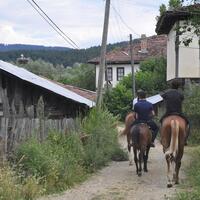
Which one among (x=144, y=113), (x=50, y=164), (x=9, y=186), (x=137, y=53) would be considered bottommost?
(x=9, y=186)

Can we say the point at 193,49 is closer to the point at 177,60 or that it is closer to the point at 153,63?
the point at 177,60

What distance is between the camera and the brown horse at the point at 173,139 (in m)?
14.6

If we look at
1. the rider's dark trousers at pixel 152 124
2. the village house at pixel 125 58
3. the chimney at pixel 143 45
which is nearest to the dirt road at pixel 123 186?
the rider's dark trousers at pixel 152 124

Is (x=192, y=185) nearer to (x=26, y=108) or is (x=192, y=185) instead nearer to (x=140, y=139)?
(x=140, y=139)

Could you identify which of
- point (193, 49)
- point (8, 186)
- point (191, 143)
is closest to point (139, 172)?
point (8, 186)

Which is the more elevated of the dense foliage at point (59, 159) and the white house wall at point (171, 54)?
the white house wall at point (171, 54)

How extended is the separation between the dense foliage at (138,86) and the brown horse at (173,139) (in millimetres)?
34631

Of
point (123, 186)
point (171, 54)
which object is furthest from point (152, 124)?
point (171, 54)

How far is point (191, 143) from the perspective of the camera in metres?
26.0

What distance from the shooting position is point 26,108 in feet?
56.2

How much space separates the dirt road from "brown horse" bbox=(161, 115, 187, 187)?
1.50 feet

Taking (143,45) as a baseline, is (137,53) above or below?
below

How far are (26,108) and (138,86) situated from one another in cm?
3670

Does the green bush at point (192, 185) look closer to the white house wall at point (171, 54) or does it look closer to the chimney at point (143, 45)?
the white house wall at point (171, 54)
